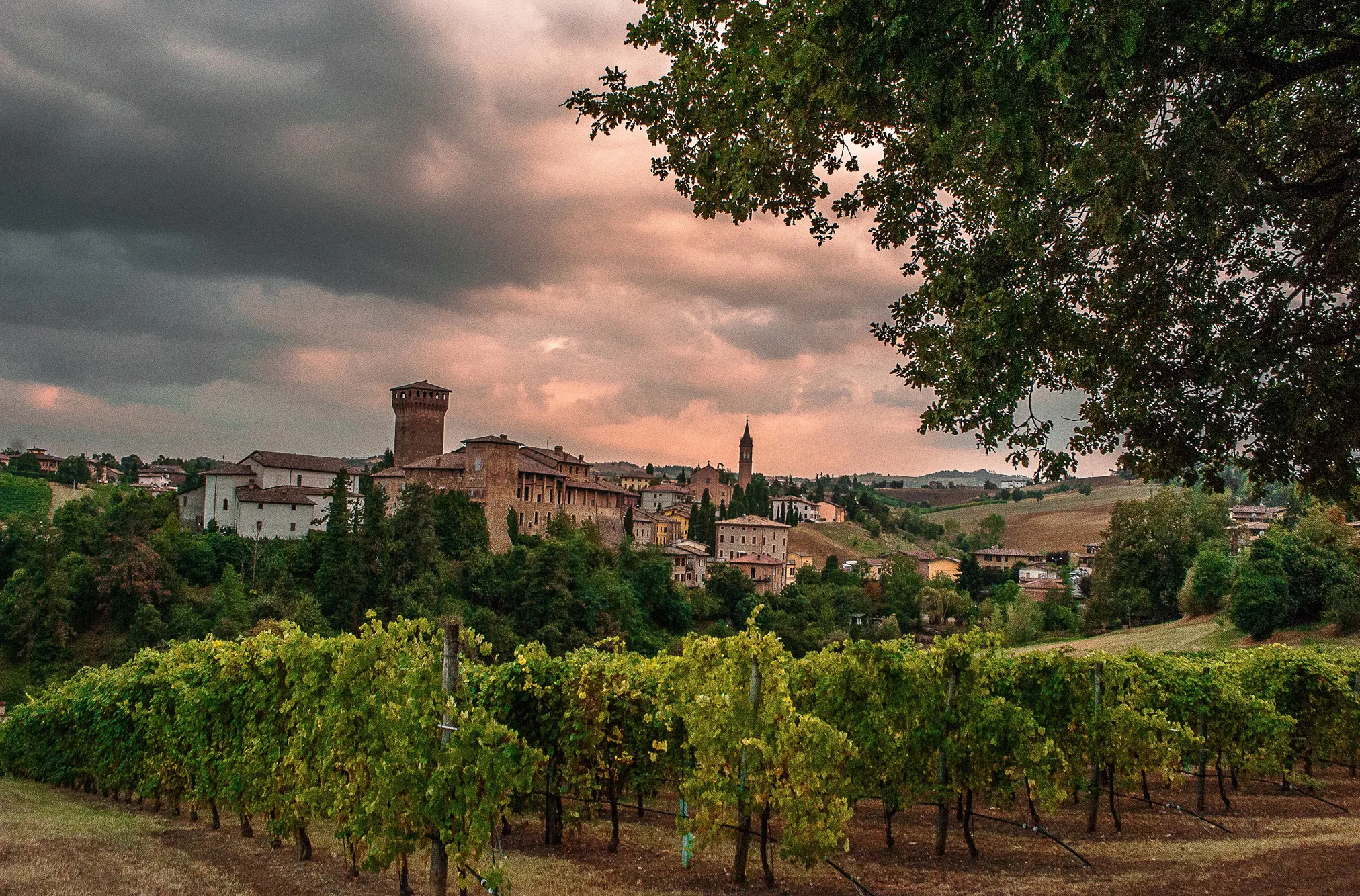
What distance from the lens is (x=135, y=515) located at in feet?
167

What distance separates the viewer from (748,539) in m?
98.3

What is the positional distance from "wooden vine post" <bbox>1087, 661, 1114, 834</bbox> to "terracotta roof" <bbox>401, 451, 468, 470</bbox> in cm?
6048

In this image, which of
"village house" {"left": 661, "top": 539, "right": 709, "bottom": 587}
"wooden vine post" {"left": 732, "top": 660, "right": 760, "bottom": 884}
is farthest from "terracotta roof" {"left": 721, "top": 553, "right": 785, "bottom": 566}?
"wooden vine post" {"left": 732, "top": 660, "right": 760, "bottom": 884}

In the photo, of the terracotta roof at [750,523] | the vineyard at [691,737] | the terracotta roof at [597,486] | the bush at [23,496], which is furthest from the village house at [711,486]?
the vineyard at [691,737]

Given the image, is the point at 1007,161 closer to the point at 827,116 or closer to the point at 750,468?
the point at 827,116

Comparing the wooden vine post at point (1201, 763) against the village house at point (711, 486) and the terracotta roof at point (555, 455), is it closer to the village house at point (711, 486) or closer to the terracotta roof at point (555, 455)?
the terracotta roof at point (555, 455)

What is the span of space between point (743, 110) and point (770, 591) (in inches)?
2994

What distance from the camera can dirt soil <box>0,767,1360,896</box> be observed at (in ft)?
29.5

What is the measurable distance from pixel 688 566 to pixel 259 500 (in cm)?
3529

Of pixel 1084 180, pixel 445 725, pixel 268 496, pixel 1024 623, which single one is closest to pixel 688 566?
pixel 1024 623

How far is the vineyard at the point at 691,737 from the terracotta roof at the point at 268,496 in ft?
159

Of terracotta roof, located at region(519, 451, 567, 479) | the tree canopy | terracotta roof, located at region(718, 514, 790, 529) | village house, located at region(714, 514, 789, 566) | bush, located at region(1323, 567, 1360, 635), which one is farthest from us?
terracotta roof, located at region(718, 514, 790, 529)

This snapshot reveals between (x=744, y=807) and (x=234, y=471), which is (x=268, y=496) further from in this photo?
(x=744, y=807)

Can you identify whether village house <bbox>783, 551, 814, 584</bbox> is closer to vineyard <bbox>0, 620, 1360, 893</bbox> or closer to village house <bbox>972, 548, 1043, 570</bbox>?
village house <bbox>972, 548, 1043, 570</bbox>
